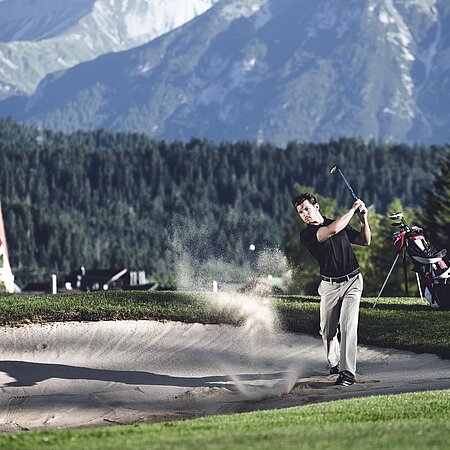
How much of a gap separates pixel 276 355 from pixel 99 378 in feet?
12.7

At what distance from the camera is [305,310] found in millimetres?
27406

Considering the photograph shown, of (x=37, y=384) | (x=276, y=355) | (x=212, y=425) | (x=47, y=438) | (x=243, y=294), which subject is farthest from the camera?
(x=243, y=294)

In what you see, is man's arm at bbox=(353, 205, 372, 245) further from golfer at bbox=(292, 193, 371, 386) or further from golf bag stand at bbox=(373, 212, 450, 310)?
golf bag stand at bbox=(373, 212, 450, 310)

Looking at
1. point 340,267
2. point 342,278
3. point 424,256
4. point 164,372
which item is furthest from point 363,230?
point 424,256

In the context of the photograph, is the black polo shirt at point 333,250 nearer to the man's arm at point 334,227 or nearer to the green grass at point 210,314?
the man's arm at point 334,227

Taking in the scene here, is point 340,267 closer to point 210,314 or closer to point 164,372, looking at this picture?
point 164,372

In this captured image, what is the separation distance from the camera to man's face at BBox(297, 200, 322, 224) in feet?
58.4

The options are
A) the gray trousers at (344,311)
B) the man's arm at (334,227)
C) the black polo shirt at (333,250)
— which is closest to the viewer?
the man's arm at (334,227)

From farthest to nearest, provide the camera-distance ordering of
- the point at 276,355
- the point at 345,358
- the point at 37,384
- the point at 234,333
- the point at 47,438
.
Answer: the point at 234,333
the point at 276,355
the point at 37,384
the point at 345,358
the point at 47,438

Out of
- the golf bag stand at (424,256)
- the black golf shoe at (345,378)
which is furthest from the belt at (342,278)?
the golf bag stand at (424,256)

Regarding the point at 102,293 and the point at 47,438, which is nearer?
the point at 47,438

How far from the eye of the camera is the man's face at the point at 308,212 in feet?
58.4

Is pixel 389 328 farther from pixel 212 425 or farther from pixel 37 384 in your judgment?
pixel 212 425

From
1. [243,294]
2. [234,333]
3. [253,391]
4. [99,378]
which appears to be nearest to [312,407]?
[253,391]
